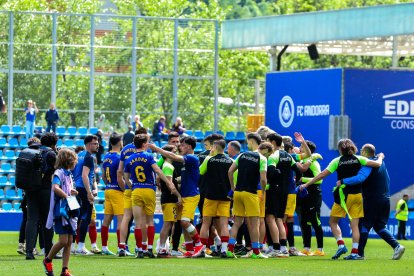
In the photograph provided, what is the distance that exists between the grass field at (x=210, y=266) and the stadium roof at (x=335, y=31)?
550 inches

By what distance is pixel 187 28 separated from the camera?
4128cm

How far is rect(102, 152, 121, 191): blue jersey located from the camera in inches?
874

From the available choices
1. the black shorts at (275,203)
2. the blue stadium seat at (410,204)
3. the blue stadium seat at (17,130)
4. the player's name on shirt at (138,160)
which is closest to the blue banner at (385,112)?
the blue stadium seat at (410,204)

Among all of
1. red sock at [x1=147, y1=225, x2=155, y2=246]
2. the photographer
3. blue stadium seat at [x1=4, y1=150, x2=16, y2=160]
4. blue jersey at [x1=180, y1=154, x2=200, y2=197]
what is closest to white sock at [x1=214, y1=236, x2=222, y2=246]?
blue jersey at [x1=180, y1=154, x2=200, y2=197]

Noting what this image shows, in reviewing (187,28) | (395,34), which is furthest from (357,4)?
(395,34)

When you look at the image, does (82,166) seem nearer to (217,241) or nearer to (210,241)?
(217,241)

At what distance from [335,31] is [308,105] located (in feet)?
15.2

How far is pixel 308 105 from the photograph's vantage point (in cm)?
3356

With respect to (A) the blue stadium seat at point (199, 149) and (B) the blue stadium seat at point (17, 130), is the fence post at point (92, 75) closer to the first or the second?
(B) the blue stadium seat at point (17, 130)

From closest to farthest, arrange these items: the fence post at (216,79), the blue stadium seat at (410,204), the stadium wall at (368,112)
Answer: the stadium wall at (368,112) < the blue stadium seat at (410,204) < the fence post at (216,79)

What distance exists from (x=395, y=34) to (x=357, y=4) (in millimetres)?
43488

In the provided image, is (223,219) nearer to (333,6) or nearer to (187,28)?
(187,28)

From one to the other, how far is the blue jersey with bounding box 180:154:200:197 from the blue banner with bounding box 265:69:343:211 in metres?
11.0

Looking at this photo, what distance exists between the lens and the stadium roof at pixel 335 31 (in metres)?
35.7
